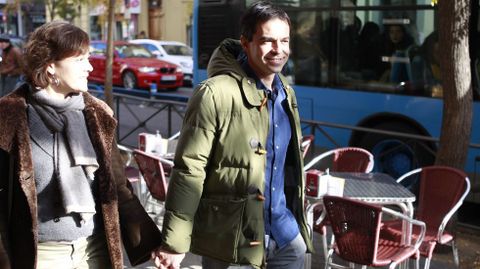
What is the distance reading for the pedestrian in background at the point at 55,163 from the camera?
240 centimetres

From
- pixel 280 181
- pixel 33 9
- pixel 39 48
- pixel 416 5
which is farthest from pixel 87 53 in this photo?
pixel 33 9

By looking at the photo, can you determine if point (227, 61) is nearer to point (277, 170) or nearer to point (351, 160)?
point (277, 170)

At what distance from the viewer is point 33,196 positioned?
7.81ft

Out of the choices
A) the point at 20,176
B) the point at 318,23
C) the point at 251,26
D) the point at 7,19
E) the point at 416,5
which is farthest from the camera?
the point at 7,19

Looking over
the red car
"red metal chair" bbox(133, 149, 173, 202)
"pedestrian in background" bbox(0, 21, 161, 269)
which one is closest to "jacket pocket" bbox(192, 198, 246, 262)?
"pedestrian in background" bbox(0, 21, 161, 269)

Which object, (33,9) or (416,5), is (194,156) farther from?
(33,9)

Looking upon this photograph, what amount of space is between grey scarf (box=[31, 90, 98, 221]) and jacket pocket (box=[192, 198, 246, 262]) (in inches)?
17.1

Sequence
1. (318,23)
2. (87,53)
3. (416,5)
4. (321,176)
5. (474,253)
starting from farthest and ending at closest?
(318,23), (416,5), (474,253), (321,176), (87,53)

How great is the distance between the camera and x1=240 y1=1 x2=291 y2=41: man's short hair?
271cm

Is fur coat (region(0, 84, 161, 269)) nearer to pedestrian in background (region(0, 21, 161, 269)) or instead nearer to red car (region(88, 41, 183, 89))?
pedestrian in background (region(0, 21, 161, 269))

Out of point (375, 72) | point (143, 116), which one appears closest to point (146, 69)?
point (143, 116)

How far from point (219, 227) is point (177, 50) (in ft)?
70.6

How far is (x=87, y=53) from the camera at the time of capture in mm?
2535

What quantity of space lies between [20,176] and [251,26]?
1053 millimetres
